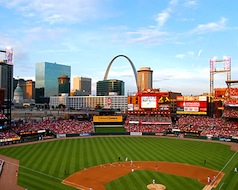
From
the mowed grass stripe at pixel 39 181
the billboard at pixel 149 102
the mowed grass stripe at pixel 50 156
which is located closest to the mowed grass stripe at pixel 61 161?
the mowed grass stripe at pixel 50 156

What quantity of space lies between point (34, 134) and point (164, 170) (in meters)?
43.9

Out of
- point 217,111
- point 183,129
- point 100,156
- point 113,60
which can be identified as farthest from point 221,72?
point 113,60

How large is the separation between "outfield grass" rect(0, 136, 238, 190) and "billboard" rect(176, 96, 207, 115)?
23415 millimetres

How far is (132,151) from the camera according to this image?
51.4 m

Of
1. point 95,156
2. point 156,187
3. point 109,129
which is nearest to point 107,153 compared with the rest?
point 95,156

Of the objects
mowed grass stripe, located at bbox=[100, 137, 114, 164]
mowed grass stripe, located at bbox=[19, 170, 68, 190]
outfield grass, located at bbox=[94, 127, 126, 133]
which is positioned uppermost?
outfield grass, located at bbox=[94, 127, 126, 133]

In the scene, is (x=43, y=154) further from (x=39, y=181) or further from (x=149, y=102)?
(x=149, y=102)

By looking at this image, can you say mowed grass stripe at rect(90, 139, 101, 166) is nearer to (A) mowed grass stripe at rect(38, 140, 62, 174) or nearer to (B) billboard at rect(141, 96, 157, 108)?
(A) mowed grass stripe at rect(38, 140, 62, 174)

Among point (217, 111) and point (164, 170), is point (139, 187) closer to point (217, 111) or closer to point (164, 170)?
point (164, 170)

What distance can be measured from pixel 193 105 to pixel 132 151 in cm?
4101

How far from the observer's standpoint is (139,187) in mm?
29969

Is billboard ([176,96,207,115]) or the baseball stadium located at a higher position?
Answer: billboard ([176,96,207,115])

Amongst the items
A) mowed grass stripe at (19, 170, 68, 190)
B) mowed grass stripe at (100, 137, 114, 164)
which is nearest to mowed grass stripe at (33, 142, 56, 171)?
A: mowed grass stripe at (19, 170, 68, 190)

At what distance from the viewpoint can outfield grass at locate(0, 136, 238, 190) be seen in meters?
31.6
